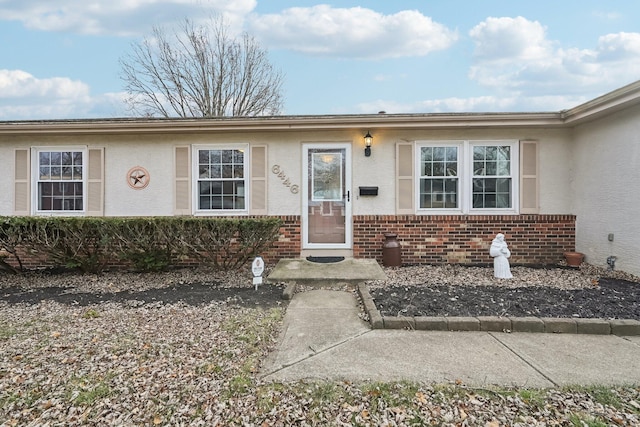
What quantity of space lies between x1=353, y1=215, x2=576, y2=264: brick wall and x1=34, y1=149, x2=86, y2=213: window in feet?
18.0

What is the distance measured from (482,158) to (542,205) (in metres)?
1.43

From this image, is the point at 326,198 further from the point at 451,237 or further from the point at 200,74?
the point at 200,74

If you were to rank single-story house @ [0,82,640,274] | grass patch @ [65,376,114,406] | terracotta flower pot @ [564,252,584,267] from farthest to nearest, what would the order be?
single-story house @ [0,82,640,274], terracotta flower pot @ [564,252,584,267], grass patch @ [65,376,114,406]

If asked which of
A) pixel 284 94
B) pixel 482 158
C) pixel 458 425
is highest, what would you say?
pixel 284 94

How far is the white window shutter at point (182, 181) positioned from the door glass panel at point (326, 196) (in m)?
2.35

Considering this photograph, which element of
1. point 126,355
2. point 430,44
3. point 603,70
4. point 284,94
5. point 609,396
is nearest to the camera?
point 609,396

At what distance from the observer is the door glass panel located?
6426 mm

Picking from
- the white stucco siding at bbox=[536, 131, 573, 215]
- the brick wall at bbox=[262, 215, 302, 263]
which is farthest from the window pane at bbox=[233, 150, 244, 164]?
the white stucco siding at bbox=[536, 131, 573, 215]

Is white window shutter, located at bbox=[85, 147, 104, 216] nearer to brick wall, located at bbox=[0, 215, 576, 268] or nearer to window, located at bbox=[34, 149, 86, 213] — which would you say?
window, located at bbox=[34, 149, 86, 213]

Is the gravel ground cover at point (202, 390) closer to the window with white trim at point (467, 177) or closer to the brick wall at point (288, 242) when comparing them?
the brick wall at point (288, 242)

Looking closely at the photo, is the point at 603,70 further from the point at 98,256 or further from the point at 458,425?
the point at 98,256

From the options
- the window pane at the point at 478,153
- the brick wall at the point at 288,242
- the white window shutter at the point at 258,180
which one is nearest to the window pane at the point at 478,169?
the window pane at the point at 478,153

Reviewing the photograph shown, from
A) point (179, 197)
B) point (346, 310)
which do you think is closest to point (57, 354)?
point (346, 310)

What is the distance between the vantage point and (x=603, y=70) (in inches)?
412
